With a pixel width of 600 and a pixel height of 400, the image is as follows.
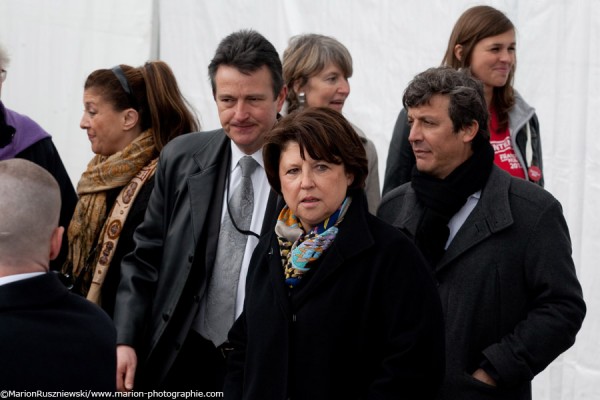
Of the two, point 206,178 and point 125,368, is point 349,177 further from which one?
point 125,368

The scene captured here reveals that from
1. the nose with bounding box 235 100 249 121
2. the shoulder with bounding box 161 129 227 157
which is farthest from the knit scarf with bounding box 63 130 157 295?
the nose with bounding box 235 100 249 121

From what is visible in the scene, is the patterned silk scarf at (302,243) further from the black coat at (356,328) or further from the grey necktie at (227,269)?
the grey necktie at (227,269)

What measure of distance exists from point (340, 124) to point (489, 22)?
172 centimetres

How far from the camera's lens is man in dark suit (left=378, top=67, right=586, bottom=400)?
3066 millimetres

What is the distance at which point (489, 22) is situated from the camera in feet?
14.0

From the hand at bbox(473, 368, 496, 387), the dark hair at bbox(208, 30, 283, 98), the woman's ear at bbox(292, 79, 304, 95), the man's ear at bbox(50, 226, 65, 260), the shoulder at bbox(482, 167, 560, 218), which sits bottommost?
the hand at bbox(473, 368, 496, 387)

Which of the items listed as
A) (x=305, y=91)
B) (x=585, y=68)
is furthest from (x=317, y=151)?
(x=585, y=68)

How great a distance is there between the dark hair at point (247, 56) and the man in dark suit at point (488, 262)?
1.92 feet

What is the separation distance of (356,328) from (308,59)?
1938 mm

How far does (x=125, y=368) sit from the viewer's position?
339cm

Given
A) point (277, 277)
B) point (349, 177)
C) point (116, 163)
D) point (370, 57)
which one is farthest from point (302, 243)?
point (370, 57)

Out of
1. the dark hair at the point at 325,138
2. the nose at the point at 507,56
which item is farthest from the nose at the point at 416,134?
the nose at the point at 507,56

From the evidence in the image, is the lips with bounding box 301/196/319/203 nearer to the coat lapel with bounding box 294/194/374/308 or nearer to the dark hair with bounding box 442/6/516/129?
the coat lapel with bounding box 294/194/374/308

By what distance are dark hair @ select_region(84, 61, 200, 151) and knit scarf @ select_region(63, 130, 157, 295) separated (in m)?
0.09
